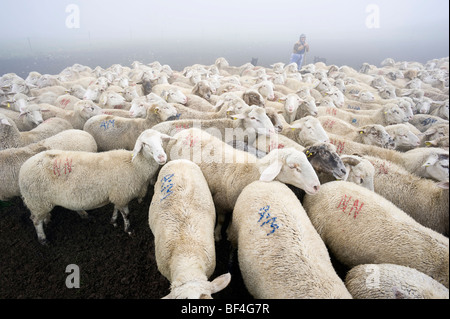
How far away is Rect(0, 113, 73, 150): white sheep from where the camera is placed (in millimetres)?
4039

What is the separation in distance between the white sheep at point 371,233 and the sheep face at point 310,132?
139 centimetres

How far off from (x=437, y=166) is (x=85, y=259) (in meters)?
4.63

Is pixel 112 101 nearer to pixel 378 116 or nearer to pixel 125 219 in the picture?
pixel 125 219

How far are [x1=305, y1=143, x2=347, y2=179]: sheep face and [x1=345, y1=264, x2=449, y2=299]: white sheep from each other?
47.3 inches

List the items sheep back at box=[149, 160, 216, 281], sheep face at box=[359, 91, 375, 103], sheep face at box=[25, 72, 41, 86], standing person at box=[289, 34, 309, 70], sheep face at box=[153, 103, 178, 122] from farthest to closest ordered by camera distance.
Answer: standing person at box=[289, 34, 309, 70] → sheep face at box=[25, 72, 41, 86] → sheep face at box=[359, 91, 375, 103] → sheep face at box=[153, 103, 178, 122] → sheep back at box=[149, 160, 216, 281]

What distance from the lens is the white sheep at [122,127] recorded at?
185 inches

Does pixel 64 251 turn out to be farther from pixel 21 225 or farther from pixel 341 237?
pixel 341 237

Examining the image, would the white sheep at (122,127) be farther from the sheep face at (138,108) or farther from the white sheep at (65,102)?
the white sheep at (65,102)

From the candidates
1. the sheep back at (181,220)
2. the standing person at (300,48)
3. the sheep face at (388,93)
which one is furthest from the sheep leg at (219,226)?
the standing person at (300,48)

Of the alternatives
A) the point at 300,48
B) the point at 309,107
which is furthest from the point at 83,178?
the point at 300,48

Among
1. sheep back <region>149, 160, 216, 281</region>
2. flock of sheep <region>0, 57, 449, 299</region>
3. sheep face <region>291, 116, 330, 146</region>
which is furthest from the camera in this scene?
sheep face <region>291, 116, 330, 146</region>

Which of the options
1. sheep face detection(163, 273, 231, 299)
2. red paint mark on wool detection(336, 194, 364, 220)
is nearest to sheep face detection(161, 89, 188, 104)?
red paint mark on wool detection(336, 194, 364, 220)

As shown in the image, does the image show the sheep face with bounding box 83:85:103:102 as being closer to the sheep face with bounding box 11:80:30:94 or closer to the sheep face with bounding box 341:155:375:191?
the sheep face with bounding box 11:80:30:94
